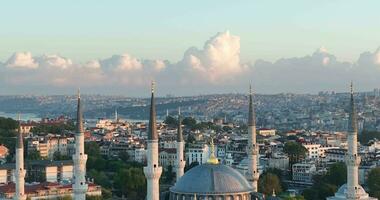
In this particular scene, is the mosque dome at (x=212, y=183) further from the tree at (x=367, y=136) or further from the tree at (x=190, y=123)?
the tree at (x=190, y=123)

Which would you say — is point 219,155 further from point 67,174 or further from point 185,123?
point 185,123

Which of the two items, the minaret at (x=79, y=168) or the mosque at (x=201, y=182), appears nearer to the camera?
the mosque at (x=201, y=182)

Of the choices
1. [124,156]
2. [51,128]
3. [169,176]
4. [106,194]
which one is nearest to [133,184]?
[106,194]

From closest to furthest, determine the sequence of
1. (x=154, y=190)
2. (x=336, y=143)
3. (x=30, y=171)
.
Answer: (x=154, y=190) → (x=30, y=171) → (x=336, y=143)

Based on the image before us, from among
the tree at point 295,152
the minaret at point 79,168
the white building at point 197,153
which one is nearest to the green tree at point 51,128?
the white building at point 197,153

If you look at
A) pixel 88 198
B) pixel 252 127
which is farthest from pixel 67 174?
pixel 252 127

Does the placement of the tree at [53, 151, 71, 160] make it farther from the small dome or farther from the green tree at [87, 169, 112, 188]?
the small dome

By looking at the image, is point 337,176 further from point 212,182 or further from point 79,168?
point 79,168
